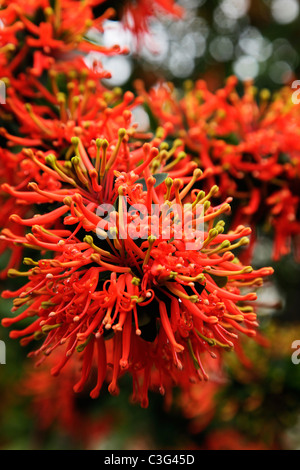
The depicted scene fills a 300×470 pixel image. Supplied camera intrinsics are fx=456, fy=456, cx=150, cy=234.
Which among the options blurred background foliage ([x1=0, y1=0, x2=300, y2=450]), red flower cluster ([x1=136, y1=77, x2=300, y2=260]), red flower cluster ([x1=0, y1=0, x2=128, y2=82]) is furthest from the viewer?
blurred background foliage ([x1=0, y1=0, x2=300, y2=450])

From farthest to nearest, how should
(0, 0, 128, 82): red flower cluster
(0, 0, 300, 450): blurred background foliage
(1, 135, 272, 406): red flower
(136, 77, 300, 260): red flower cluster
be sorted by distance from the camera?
1. (0, 0, 300, 450): blurred background foliage
2. (136, 77, 300, 260): red flower cluster
3. (0, 0, 128, 82): red flower cluster
4. (1, 135, 272, 406): red flower

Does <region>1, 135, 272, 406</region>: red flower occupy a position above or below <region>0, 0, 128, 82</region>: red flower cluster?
below

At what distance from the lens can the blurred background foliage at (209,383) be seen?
1.32 metres

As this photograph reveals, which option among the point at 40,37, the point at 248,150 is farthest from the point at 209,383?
the point at 40,37

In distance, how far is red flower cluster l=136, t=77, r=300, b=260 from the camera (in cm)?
100

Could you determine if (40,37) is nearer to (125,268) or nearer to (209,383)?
(125,268)

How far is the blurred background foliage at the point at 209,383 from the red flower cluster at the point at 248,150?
26 cm

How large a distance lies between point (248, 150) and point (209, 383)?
0.75m

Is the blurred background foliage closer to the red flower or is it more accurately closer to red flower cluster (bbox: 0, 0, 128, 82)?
red flower cluster (bbox: 0, 0, 128, 82)

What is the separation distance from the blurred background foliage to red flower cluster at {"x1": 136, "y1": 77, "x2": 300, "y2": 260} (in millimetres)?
262

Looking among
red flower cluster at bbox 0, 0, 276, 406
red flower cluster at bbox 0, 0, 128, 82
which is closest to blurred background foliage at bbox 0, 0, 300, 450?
red flower cluster at bbox 0, 0, 128, 82

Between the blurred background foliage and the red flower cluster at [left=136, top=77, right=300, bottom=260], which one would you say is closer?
the red flower cluster at [left=136, top=77, right=300, bottom=260]

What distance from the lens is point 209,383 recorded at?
1.39m

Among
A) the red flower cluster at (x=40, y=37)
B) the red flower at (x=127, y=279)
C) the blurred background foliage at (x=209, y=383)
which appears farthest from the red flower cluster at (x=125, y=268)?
the blurred background foliage at (x=209, y=383)
